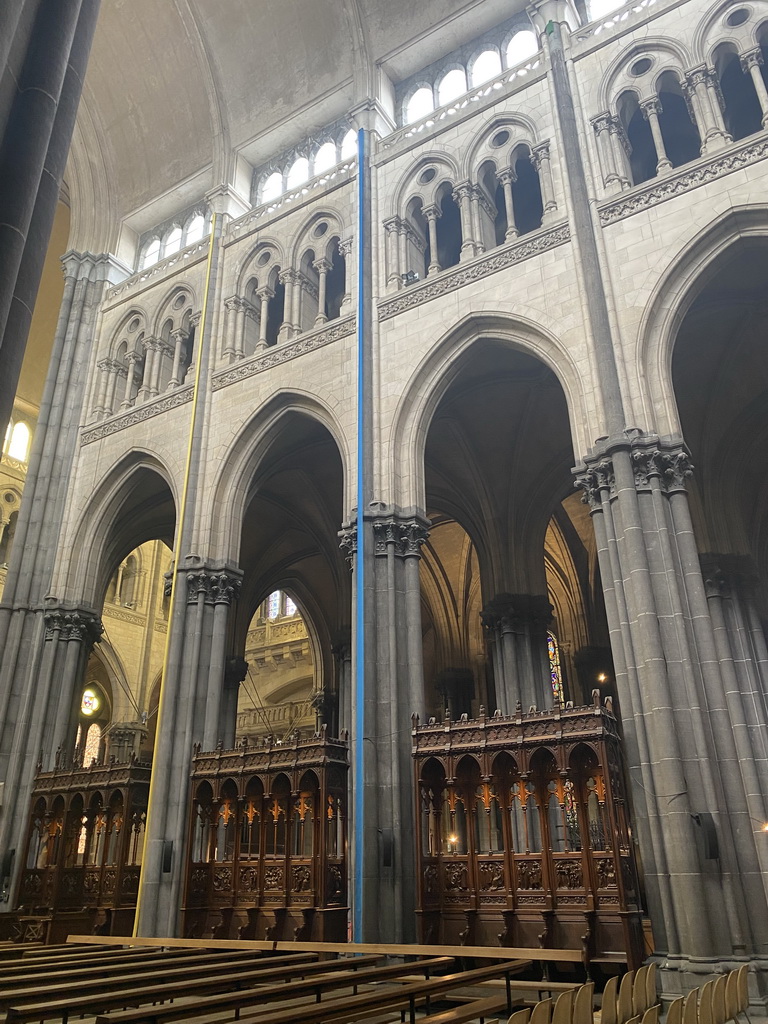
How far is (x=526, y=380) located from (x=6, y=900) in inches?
552

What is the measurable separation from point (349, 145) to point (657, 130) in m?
8.27

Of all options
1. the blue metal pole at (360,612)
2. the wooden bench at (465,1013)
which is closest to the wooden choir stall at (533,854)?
the blue metal pole at (360,612)

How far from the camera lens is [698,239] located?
12047 millimetres

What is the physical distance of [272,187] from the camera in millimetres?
20641

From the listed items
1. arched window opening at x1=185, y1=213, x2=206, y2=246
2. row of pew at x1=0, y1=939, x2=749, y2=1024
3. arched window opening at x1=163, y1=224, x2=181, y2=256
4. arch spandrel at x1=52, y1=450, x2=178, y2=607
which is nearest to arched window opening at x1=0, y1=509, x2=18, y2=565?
arch spandrel at x1=52, y1=450, x2=178, y2=607

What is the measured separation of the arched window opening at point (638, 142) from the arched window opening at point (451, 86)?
184 inches

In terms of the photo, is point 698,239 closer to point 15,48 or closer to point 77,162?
point 15,48

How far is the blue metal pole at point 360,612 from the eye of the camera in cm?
1106

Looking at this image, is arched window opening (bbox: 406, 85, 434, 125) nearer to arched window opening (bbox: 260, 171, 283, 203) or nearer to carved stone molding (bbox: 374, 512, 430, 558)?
arched window opening (bbox: 260, 171, 283, 203)

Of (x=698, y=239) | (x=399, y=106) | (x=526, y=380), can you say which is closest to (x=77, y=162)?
(x=399, y=106)

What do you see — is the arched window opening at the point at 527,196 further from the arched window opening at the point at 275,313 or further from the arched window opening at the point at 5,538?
the arched window opening at the point at 5,538

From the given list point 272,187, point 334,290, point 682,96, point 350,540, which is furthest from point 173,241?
point 682,96

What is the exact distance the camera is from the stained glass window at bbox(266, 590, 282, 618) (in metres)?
30.7

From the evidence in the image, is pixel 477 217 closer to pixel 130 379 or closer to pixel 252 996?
pixel 130 379
